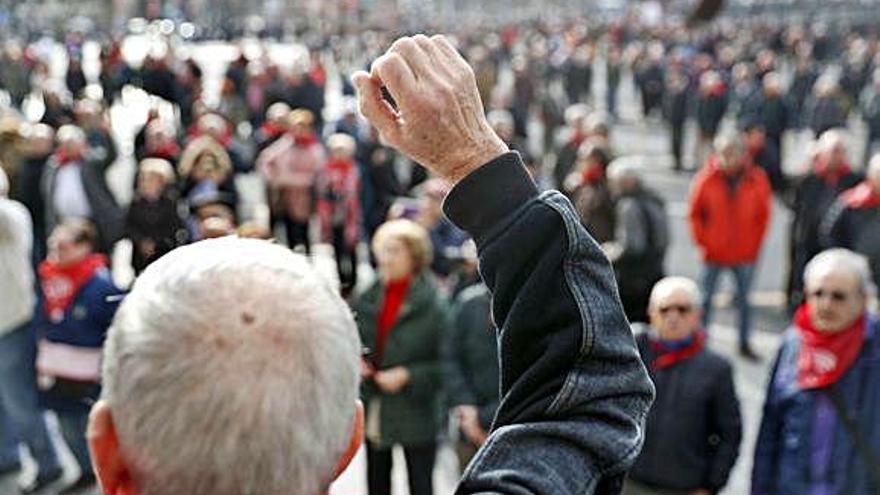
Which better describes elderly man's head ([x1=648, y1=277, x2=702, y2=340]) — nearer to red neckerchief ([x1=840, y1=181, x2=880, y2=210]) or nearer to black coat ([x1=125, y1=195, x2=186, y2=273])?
red neckerchief ([x1=840, y1=181, x2=880, y2=210])

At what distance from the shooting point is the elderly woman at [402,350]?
208 inches

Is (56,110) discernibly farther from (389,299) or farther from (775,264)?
(389,299)

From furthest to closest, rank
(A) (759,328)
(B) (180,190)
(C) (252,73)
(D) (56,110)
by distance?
(C) (252,73), (D) (56,110), (A) (759,328), (B) (180,190)

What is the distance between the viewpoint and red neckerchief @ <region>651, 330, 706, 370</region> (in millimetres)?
4617

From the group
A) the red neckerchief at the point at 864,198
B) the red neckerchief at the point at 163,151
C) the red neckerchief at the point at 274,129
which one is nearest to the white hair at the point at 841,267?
the red neckerchief at the point at 864,198

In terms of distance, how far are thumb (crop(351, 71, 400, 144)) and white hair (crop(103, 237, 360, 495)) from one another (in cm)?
33

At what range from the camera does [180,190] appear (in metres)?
8.53

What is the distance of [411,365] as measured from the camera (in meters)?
5.29

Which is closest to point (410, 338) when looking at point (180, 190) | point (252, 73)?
point (180, 190)

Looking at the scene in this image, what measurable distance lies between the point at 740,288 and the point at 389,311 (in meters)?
4.01

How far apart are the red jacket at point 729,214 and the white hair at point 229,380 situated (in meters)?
7.45

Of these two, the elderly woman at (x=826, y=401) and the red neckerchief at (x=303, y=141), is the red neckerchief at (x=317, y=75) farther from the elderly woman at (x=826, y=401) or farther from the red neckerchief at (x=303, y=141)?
the elderly woman at (x=826, y=401)

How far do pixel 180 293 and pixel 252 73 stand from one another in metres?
17.1

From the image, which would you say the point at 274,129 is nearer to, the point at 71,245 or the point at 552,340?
the point at 71,245
